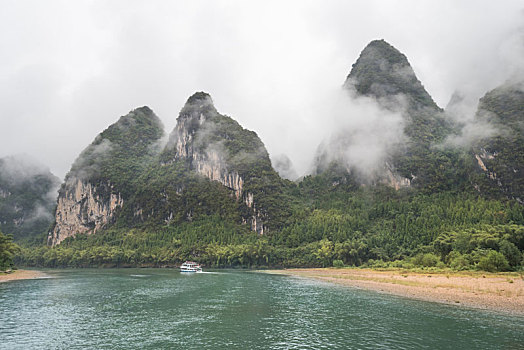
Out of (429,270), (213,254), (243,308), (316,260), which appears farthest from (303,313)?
(213,254)

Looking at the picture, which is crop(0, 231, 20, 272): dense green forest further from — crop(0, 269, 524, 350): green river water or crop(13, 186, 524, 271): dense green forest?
crop(13, 186, 524, 271): dense green forest

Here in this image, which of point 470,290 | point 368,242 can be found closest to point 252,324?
point 470,290

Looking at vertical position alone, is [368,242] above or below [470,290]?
above

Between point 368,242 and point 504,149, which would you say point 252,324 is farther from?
point 504,149

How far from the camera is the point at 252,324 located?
3328 centimetres

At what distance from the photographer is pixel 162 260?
6673 inches

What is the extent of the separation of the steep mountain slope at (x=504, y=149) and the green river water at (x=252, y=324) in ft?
509

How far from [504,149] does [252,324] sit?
19335cm

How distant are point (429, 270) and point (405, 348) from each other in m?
62.7

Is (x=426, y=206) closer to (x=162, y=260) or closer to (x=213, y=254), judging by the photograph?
(x=213, y=254)

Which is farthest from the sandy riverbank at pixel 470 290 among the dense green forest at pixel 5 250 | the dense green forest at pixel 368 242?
the dense green forest at pixel 5 250

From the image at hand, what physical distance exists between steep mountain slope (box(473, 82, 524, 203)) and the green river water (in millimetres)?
155010

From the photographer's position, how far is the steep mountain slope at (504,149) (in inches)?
6535

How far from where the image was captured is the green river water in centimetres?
2612
